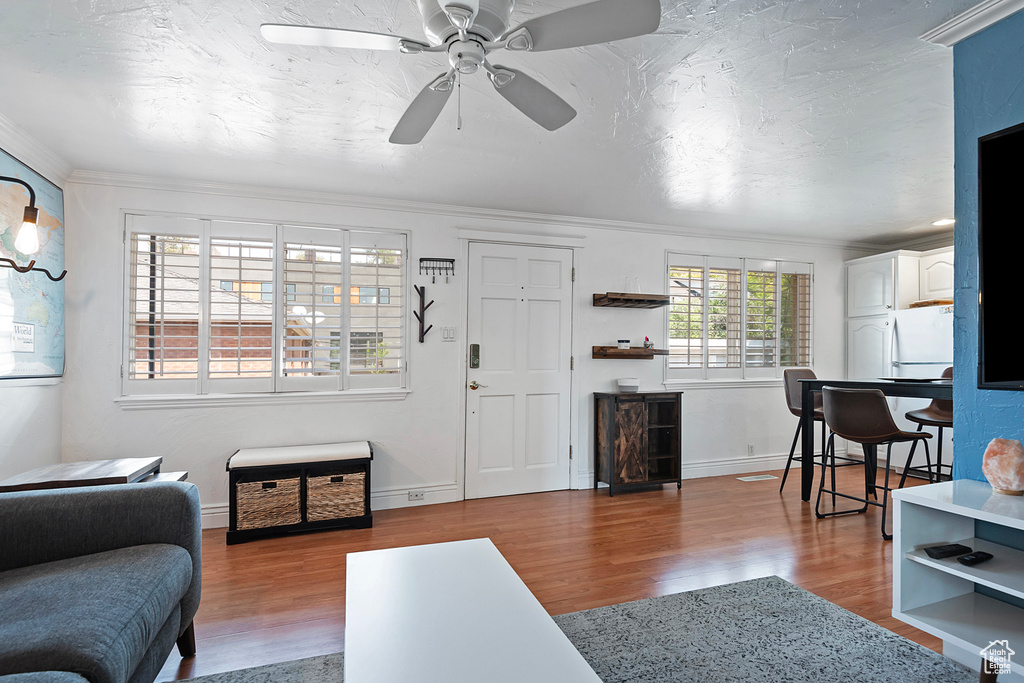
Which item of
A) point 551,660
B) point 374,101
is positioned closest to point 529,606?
point 551,660

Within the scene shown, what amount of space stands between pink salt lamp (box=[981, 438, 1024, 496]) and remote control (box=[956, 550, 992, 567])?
21 cm

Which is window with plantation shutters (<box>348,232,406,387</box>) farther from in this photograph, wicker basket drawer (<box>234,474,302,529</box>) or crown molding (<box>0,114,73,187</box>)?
crown molding (<box>0,114,73,187</box>)

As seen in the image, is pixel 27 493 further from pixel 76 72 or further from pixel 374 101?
pixel 374 101

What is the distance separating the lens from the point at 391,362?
4.14 meters

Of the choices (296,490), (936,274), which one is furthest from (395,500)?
(936,274)

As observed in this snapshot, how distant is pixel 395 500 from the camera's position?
13.4 feet

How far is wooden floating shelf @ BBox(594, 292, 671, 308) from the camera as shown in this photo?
15.0ft

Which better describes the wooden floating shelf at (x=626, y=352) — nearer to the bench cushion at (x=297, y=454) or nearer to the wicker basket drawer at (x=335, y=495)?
the bench cushion at (x=297, y=454)

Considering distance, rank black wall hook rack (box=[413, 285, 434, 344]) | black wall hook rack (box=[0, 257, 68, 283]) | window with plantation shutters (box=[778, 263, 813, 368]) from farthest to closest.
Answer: window with plantation shutters (box=[778, 263, 813, 368])
black wall hook rack (box=[413, 285, 434, 344])
black wall hook rack (box=[0, 257, 68, 283])

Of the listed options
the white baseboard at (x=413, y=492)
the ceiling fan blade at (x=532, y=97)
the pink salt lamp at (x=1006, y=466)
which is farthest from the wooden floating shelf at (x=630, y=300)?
the pink salt lamp at (x=1006, y=466)

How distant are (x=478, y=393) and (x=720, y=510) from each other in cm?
212

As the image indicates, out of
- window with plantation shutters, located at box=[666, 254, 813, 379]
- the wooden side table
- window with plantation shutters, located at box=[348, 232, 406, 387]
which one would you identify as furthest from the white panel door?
the wooden side table

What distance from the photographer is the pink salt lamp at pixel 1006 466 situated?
1.64 meters

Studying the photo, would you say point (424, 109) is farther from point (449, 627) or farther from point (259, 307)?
point (259, 307)
